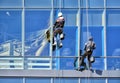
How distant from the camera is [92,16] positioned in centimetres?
3512

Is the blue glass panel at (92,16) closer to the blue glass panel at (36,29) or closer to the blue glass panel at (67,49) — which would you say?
the blue glass panel at (67,49)

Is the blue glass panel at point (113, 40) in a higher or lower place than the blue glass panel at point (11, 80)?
higher

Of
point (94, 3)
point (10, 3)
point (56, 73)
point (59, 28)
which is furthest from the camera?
point (94, 3)

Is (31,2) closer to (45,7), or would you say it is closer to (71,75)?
(45,7)

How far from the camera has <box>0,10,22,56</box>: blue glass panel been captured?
115ft

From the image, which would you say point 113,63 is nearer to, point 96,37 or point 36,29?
point 96,37

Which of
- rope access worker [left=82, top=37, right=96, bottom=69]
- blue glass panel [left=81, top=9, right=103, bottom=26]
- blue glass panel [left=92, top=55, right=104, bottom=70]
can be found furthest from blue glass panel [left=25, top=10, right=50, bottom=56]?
blue glass panel [left=92, top=55, right=104, bottom=70]

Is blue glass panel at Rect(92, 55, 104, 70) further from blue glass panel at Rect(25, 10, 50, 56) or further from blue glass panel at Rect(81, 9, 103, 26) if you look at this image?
blue glass panel at Rect(25, 10, 50, 56)

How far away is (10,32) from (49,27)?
4.60 feet

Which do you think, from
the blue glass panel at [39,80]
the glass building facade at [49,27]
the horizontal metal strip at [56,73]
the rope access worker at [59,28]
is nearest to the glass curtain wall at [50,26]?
the glass building facade at [49,27]

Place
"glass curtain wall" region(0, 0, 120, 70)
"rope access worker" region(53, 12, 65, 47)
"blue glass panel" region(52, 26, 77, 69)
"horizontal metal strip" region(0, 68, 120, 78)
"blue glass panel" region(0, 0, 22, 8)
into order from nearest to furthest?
"rope access worker" region(53, 12, 65, 47) < "horizontal metal strip" region(0, 68, 120, 78) < "blue glass panel" region(52, 26, 77, 69) < "glass curtain wall" region(0, 0, 120, 70) < "blue glass panel" region(0, 0, 22, 8)

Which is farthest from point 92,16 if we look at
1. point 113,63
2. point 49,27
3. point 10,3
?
point 10,3

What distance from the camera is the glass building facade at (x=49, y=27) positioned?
34906 millimetres

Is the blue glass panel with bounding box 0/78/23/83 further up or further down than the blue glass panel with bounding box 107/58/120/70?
further down
